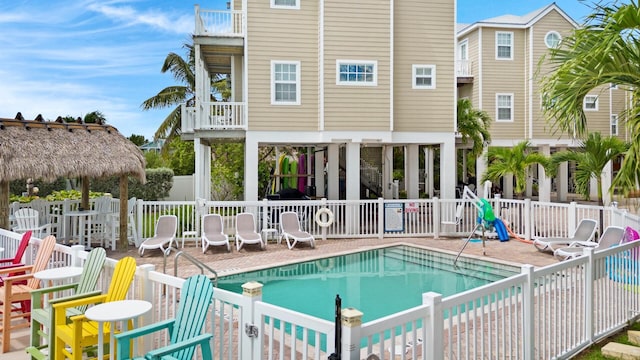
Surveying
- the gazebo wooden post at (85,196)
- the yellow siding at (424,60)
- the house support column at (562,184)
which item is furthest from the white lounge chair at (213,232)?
the house support column at (562,184)

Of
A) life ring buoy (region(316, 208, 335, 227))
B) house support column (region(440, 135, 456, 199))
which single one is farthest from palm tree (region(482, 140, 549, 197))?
life ring buoy (region(316, 208, 335, 227))

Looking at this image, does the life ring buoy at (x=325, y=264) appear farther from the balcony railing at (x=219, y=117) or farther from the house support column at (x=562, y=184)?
the house support column at (x=562, y=184)

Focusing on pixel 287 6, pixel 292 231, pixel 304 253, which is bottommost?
pixel 304 253

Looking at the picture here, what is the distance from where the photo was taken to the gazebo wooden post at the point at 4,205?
8766mm

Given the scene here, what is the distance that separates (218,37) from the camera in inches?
574

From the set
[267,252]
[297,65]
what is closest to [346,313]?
[267,252]

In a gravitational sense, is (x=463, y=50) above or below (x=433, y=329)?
above

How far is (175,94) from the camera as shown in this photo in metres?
28.4

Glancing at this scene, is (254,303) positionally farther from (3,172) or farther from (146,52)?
(146,52)

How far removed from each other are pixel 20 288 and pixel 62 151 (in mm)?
5513

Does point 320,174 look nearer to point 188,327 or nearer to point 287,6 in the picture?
point 287,6

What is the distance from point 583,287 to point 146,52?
3108cm

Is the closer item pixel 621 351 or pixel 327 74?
pixel 621 351

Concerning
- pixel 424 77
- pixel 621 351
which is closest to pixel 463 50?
pixel 424 77
